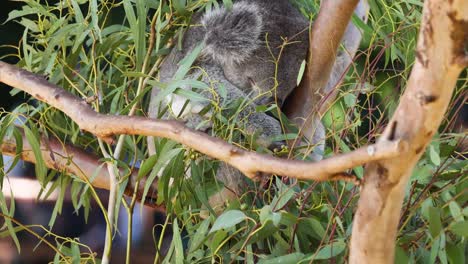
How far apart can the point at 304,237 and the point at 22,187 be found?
4.58ft

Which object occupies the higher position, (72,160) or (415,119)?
(415,119)

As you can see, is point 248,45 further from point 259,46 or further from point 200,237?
point 200,237

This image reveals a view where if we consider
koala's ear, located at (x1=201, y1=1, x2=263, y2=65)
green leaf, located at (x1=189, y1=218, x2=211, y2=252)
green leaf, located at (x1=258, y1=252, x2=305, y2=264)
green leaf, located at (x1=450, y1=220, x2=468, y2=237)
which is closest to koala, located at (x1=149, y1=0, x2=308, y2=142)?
koala's ear, located at (x1=201, y1=1, x2=263, y2=65)

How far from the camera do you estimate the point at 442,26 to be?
0.80 meters

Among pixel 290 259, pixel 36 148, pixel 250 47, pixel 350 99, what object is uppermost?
pixel 250 47

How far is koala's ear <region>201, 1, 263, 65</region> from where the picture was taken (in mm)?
2062

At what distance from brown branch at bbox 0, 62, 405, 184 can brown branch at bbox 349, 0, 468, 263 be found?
0.12 feet

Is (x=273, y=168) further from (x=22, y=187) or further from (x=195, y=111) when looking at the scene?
(x=22, y=187)

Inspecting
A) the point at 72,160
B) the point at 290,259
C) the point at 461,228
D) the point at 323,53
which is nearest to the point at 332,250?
the point at 290,259

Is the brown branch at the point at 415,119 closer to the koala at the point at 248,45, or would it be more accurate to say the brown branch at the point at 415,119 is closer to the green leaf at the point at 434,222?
the green leaf at the point at 434,222

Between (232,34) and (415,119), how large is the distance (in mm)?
1279

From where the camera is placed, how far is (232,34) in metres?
2.09

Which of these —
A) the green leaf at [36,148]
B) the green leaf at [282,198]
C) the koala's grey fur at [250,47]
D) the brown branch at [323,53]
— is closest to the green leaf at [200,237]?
the green leaf at [282,198]

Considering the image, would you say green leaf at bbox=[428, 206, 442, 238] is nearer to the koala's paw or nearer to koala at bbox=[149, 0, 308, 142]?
the koala's paw
